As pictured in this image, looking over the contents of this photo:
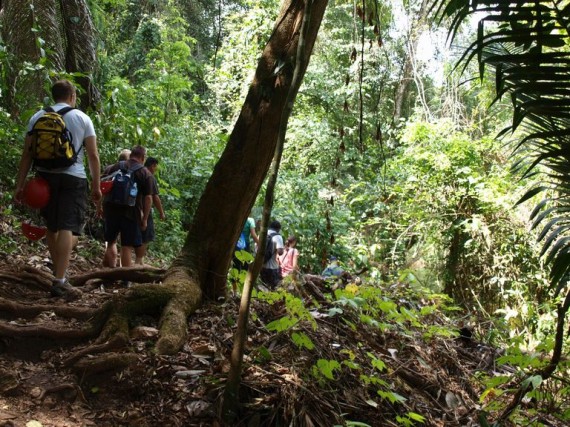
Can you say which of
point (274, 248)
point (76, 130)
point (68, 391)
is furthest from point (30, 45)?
point (68, 391)

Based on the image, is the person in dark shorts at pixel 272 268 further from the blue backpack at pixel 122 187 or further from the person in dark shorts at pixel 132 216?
the blue backpack at pixel 122 187

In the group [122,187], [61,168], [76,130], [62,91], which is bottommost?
[122,187]

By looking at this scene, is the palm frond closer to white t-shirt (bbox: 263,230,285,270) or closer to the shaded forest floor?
the shaded forest floor

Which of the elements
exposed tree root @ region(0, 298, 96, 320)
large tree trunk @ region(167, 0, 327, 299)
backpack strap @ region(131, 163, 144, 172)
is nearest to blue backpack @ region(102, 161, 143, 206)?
backpack strap @ region(131, 163, 144, 172)

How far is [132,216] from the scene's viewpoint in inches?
245

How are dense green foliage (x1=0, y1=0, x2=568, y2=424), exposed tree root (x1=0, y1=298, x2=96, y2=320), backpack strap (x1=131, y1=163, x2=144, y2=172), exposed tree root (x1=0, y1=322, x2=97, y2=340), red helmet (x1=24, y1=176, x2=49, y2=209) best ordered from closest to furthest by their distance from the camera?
exposed tree root (x1=0, y1=322, x2=97, y2=340) < exposed tree root (x1=0, y1=298, x2=96, y2=320) < red helmet (x1=24, y1=176, x2=49, y2=209) < backpack strap (x1=131, y1=163, x2=144, y2=172) < dense green foliage (x1=0, y1=0, x2=568, y2=424)

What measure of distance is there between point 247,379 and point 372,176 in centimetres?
1150

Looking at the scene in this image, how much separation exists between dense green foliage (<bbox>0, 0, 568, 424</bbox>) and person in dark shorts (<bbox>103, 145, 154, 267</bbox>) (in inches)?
60.7

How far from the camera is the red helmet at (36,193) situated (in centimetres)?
429

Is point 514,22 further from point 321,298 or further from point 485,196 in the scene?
point 485,196

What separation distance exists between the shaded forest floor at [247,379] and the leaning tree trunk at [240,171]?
0.29 metres

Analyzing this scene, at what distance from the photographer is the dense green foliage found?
26.4 ft

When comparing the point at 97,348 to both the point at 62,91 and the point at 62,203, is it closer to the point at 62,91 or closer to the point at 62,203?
the point at 62,203

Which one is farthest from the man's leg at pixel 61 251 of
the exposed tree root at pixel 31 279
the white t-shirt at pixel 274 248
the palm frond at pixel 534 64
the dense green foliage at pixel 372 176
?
the white t-shirt at pixel 274 248
